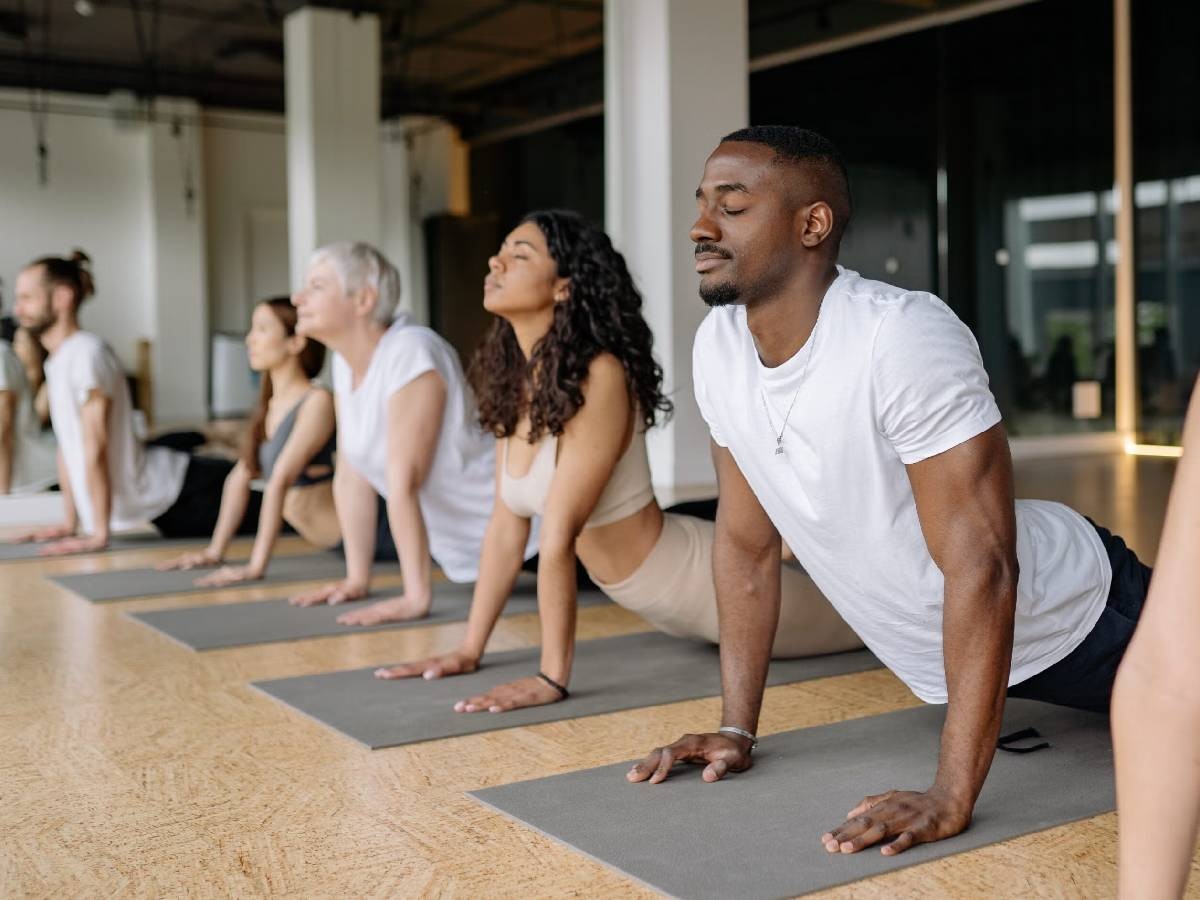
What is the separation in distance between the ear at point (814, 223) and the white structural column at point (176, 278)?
4.04m

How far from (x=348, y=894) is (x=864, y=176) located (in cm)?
571

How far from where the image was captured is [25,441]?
217 inches

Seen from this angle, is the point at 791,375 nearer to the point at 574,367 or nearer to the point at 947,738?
the point at 947,738

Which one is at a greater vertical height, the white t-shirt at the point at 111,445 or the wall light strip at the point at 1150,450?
the white t-shirt at the point at 111,445

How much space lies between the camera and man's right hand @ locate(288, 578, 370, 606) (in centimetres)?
366

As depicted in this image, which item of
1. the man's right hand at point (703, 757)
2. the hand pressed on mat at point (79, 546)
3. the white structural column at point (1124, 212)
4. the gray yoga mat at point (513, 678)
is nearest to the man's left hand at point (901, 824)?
the man's right hand at point (703, 757)

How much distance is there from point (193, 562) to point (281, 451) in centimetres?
62

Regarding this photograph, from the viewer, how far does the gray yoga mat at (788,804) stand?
A: 160cm

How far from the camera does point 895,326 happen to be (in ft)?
5.57

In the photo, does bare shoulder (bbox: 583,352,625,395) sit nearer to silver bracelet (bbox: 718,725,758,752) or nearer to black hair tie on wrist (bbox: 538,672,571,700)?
black hair tie on wrist (bbox: 538,672,571,700)

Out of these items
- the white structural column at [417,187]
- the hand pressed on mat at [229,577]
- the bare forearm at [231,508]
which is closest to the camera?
the hand pressed on mat at [229,577]

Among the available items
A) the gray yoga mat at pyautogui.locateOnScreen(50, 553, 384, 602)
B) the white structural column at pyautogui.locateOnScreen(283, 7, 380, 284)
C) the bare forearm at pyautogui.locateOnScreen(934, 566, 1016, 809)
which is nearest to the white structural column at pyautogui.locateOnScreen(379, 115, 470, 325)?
the white structural column at pyautogui.locateOnScreen(283, 7, 380, 284)

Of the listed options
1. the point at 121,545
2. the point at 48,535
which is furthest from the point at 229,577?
the point at 48,535

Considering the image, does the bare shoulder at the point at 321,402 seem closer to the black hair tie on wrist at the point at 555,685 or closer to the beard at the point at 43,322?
the beard at the point at 43,322
